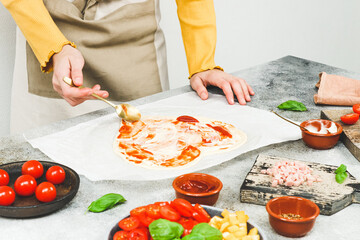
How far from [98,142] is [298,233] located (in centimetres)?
89

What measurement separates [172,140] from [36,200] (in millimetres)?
628

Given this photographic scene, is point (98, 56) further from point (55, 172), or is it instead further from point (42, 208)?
point (42, 208)

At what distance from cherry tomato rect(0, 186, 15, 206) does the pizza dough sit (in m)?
0.45

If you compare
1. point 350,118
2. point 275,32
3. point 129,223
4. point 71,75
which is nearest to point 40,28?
point 71,75

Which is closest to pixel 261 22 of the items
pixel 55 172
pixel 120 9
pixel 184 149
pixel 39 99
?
pixel 120 9

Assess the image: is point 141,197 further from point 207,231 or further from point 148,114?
point 148,114

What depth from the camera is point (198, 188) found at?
4.42 ft

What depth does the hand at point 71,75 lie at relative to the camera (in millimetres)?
1876

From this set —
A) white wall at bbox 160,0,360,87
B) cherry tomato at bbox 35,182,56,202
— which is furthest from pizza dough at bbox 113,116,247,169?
white wall at bbox 160,0,360,87

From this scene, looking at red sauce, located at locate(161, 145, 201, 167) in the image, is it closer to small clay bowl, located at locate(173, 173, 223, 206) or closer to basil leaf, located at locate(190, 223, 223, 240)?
small clay bowl, located at locate(173, 173, 223, 206)

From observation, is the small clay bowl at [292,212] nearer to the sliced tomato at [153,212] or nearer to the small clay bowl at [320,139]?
the sliced tomato at [153,212]

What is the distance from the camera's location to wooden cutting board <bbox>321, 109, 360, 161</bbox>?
5.45 ft

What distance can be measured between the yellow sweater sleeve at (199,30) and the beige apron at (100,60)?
173 millimetres

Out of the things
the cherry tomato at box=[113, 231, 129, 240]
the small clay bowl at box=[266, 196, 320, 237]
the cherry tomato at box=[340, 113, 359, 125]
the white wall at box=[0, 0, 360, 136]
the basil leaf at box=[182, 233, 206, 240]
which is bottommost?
the white wall at box=[0, 0, 360, 136]
